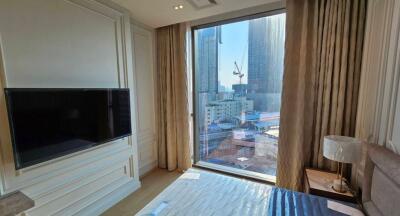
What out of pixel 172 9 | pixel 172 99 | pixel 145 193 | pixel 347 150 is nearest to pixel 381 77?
pixel 347 150

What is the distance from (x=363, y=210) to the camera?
143 cm

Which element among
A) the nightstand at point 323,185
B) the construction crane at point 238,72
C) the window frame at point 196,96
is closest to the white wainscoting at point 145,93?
the window frame at point 196,96

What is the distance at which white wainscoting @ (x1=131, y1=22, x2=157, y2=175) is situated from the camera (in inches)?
115

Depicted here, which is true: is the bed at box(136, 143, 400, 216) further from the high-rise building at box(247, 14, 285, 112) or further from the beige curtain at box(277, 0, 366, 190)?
the high-rise building at box(247, 14, 285, 112)

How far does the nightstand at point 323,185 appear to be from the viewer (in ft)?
5.50

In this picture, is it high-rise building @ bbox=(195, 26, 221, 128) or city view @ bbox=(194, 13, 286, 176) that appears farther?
high-rise building @ bbox=(195, 26, 221, 128)

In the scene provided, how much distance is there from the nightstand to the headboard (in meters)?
0.22

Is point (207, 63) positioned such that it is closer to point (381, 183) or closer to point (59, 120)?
point (59, 120)

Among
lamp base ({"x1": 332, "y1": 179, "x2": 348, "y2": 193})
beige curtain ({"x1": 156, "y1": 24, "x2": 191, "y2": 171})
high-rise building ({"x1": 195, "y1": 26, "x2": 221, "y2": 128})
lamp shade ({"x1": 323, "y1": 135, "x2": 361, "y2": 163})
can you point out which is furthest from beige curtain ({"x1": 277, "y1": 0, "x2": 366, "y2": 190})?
beige curtain ({"x1": 156, "y1": 24, "x2": 191, "y2": 171})

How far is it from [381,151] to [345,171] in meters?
0.98

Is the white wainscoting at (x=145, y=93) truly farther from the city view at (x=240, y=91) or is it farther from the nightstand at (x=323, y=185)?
the nightstand at (x=323, y=185)

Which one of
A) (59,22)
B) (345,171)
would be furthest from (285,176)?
(59,22)

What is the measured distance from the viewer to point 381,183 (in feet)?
4.04

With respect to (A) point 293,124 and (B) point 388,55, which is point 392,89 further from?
(A) point 293,124
